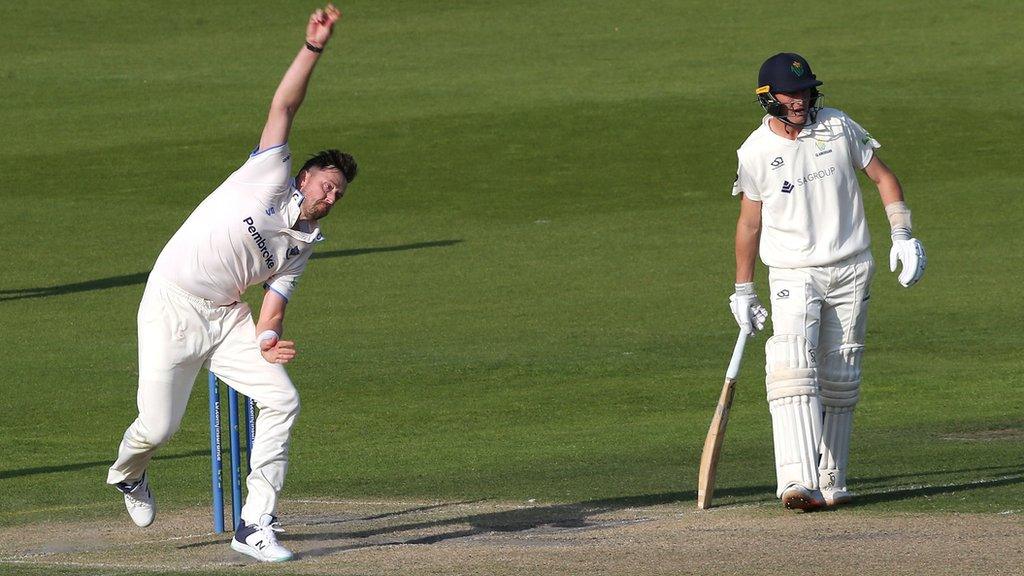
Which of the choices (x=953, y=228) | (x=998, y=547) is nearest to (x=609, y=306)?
(x=953, y=228)

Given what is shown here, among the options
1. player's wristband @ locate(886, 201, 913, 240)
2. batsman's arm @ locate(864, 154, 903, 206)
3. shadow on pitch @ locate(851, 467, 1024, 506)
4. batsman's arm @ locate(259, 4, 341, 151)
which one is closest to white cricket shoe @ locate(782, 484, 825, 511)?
shadow on pitch @ locate(851, 467, 1024, 506)

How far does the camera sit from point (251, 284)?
313 inches

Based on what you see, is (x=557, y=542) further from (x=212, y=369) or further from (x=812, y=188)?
(x=812, y=188)

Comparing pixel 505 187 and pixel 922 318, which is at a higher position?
pixel 505 187

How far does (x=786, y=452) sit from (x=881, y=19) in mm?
34884

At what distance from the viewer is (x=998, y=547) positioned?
7488mm

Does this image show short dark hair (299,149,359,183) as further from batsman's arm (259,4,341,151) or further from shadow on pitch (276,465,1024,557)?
shadow on pitch (276,465,1024,557)

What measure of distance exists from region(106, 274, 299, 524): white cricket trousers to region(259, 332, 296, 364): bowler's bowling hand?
118 mm

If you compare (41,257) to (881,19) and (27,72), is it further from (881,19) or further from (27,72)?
(881,19)

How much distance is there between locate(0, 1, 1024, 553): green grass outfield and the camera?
37.1ft

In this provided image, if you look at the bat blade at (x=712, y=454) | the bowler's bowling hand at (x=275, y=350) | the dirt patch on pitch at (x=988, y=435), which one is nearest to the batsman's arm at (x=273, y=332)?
the bowler's bowling hand at (x=275, y=350)

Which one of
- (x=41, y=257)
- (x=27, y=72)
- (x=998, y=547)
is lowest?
(x=998, y=547)

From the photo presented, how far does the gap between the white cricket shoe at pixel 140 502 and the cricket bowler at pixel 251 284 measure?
43 centimetres

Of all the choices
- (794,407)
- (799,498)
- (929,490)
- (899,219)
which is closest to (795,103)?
(899,219)
